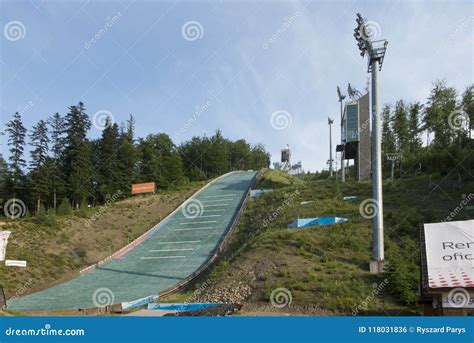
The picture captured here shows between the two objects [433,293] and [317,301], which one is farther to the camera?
[317,301]

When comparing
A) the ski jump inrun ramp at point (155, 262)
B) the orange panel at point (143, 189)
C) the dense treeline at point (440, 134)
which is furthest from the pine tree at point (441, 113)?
the orange panel at point (143, 189)

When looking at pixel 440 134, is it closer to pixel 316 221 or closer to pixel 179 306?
pixel 316 221

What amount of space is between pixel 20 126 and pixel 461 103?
52408 mm

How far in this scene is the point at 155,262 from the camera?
104ft

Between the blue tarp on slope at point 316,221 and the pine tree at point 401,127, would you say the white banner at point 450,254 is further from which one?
the pine tree at point 401,127

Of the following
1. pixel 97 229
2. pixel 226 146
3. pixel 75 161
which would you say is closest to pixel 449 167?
pixel 97 229

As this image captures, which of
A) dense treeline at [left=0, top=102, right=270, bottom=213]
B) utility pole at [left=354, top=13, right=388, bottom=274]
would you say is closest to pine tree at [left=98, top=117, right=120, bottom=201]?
Result: dense treeline at [left=0, top=102, right=270, bottom=213]

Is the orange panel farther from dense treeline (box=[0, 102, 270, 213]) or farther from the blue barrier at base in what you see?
the blue barrier at base

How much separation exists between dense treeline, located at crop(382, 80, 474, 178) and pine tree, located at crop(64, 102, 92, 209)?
3903 cm

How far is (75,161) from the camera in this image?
5422 centimetres

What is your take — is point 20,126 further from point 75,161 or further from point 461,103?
point 461,103

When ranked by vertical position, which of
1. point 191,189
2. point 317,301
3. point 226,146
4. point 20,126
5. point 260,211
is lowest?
point 317,301

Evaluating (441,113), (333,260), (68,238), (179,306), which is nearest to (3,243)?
(68,238)

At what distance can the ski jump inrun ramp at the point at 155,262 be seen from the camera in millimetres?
24891
